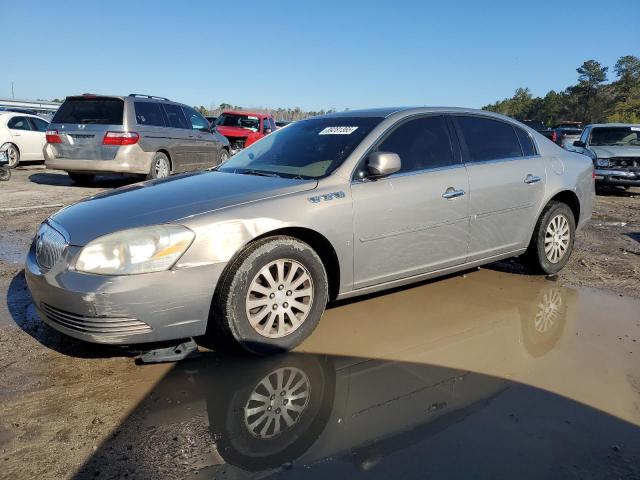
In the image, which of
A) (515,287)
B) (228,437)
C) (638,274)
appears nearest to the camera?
(228,437)

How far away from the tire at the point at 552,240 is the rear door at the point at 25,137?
543 inches

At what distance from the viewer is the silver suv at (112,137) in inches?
378

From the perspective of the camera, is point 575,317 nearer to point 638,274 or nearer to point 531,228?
point 531,228

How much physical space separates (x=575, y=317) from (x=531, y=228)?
1007 millimetres

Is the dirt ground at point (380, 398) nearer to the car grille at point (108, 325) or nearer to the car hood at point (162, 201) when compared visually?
the car grille at point (108, 325)

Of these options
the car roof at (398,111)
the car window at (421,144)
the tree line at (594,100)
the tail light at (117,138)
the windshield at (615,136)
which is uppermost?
the tree line at (594,100)

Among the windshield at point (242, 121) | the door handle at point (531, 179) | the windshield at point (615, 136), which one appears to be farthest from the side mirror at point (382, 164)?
the windshield at point (242, 121)

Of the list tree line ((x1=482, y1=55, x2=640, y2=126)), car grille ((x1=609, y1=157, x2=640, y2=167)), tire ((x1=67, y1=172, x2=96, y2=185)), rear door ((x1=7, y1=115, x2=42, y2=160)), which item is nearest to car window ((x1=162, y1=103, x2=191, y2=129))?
tire ((x1=67, y1=172, x2=96, y2=185))

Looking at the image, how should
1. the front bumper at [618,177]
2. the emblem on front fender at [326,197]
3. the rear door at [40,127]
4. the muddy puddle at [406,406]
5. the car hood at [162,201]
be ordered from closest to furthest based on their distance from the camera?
the muddy puddle at [406,406], the car hood at [162,201], the emblem on front fender at [326,197], the front bumper at [618,177], the rear door at [40,127]

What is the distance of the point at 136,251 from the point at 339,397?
1.35 meters

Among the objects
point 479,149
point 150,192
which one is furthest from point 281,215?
point 479,149

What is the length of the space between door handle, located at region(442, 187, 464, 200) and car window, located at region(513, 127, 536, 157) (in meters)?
1.10

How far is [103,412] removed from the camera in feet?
8.79

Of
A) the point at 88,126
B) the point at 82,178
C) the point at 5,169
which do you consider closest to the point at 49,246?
the point at 88,126
